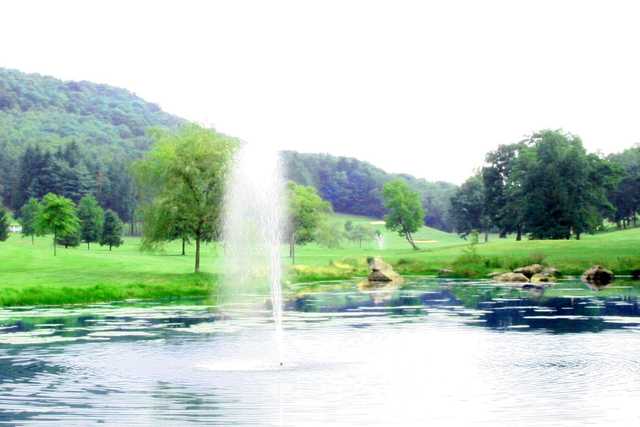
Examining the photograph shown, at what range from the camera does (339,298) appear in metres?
67.0

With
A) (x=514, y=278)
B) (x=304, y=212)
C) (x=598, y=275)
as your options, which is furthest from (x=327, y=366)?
(x=304, y=212)

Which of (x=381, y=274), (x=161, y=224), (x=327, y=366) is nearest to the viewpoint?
(x=327, y=366)

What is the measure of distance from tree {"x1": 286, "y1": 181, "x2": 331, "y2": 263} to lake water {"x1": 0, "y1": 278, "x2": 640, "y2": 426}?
86.1 meters

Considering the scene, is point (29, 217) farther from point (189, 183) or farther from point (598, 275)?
point (598, 275)

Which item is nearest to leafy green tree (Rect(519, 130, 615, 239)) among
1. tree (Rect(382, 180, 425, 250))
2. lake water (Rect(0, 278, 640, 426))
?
tree (Rect(382, 180, 425, 250))

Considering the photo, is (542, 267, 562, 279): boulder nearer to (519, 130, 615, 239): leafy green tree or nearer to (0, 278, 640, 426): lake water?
(0, 278, 640, 426): lake water

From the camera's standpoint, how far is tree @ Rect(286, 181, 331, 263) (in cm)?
14238

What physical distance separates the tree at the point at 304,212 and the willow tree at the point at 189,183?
59.7 metres

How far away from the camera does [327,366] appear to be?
102 ft

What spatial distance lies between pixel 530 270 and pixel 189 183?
120ft

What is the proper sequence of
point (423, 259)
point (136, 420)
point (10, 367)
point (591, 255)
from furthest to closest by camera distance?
point (423, 259) → point (591, 255) → point (10, 367) → point (136, 420)

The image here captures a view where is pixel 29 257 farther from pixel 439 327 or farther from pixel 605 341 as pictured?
pixel 605 341

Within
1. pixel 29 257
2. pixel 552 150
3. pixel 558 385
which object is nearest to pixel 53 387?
pixel 558 385

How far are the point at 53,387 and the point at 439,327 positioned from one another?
2231 cm
